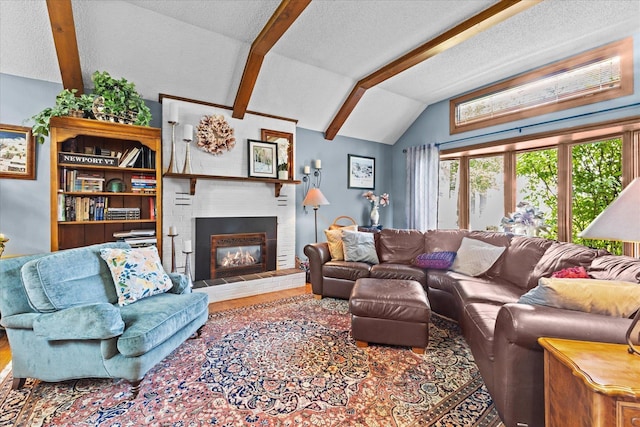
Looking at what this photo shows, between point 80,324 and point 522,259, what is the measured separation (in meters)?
3.50

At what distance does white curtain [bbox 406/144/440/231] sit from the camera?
14.9ft

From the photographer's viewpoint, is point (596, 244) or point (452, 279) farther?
point (596, 244)

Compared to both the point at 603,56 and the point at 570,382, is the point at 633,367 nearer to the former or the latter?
the point at 570,382

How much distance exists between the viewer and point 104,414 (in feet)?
4.92

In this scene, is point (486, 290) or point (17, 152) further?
point (17, 152)

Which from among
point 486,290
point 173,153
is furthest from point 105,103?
point 486,290

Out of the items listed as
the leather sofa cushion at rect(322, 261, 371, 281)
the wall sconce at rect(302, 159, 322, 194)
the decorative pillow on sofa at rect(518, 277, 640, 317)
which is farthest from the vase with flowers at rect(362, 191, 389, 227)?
the decorative pillow on sofa at rect(518, 277, 640, 317)

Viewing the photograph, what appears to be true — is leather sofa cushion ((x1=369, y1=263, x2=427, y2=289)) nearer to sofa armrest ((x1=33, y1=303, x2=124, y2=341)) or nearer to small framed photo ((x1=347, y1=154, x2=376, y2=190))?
small framed photo ((x1=347, y1=154, x2=376, y2=190))

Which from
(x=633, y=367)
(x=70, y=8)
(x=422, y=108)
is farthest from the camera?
(x=422, y=108)

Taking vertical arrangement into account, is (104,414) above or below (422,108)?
below

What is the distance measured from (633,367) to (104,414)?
241 centimetres

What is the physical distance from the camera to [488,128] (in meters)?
3.90

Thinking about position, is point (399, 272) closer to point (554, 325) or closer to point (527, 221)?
point (527, 221)

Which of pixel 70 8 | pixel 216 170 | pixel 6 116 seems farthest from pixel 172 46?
pixel 6 116
